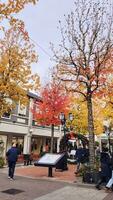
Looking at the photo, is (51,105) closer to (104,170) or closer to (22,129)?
(22,129)

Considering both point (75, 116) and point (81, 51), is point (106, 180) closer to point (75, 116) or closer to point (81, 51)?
point (81, 51)

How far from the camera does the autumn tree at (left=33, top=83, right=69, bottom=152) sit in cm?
2911

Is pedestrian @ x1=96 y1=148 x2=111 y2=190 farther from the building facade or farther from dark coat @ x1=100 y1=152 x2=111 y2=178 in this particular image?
the building facade

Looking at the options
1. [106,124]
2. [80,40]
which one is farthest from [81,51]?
[106,124]

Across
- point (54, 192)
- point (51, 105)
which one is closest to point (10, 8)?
point (54, 192)

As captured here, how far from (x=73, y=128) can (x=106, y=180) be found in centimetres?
2307

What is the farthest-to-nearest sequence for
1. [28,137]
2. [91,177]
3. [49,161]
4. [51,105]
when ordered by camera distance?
[28,137]
[51,105]
[49,161]
[91,177]

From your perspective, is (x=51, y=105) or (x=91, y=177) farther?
(x=51, y=105)

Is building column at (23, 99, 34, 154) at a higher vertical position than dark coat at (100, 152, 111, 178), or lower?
higher

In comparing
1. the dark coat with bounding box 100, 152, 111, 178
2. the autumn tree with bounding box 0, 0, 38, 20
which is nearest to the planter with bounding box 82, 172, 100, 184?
the dark coat with bounding box 100, 152, 111, 178

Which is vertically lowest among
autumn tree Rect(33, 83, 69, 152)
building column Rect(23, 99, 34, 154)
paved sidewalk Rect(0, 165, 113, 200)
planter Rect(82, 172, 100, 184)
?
paved sidewalk Rect(0, 165, 113, 200)

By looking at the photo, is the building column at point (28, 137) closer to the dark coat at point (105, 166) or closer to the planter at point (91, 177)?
the planter at point (91, 177)

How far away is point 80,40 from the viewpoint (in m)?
16.7

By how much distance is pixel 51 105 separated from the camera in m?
29.7
